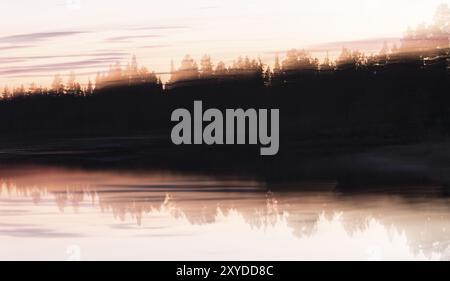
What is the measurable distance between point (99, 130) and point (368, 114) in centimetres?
117

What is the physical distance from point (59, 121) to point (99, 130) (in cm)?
19

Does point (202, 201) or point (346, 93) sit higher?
point (346, 93)

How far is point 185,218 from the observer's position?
15.5 feet

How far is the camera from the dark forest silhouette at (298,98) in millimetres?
4762

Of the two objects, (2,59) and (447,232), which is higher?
(2,59)

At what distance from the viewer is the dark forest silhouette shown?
4.76 metres

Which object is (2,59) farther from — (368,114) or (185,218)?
(368,114)

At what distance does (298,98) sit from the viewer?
4.83 metres

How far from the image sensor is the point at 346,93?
15.8ft
